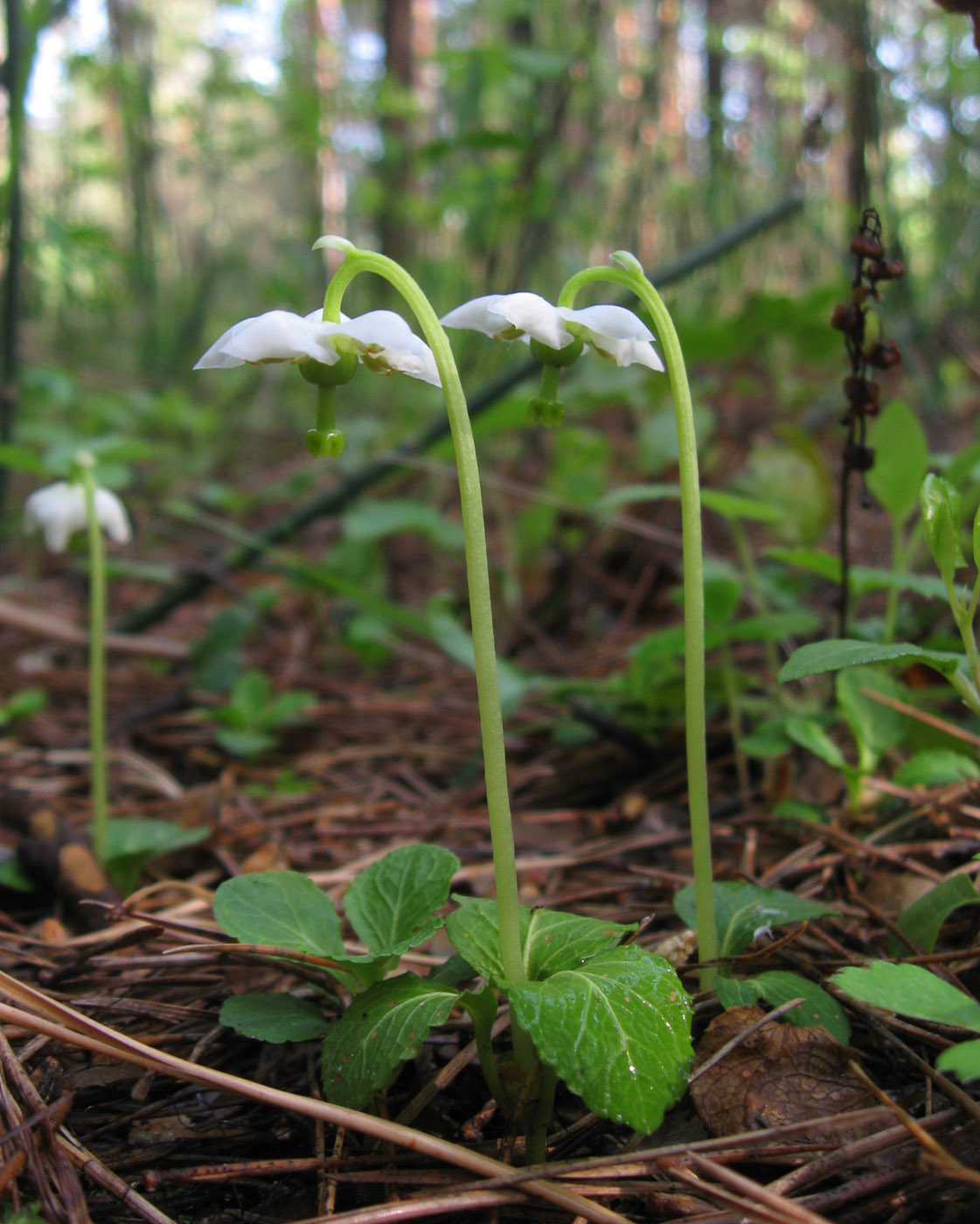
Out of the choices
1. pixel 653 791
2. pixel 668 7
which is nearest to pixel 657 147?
pixel 668 7

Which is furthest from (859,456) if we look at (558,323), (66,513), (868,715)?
(66,513)

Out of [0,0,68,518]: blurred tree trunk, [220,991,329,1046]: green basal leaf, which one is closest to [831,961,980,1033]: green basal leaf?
[220,991,329,1046]: green basal leaf

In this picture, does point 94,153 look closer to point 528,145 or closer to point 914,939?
point 528,145

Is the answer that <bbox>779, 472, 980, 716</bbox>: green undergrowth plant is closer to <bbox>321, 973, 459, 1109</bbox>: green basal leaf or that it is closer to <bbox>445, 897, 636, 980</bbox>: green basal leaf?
<bbox>445, 897, 636, 980</bbox>: green basal leaf

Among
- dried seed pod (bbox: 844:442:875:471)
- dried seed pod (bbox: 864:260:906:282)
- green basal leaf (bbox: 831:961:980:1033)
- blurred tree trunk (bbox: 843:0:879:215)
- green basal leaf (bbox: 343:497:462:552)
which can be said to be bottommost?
green basal leaf (bbox: 831:961:980:1033)

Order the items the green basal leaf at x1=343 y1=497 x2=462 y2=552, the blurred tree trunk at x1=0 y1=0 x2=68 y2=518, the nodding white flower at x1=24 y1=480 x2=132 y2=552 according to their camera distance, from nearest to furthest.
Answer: the nodding white flower at x1=24 y1=480 x2=132 y2=552
the blurred tree trunk at x1=0 y1=0 x2=68 y2=518
the green basal leaf at x1=343 y1=497 x2=462 y2=552

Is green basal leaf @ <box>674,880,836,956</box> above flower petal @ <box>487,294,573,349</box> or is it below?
below

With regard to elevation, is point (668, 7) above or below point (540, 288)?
above
